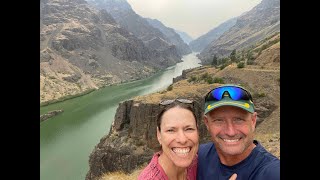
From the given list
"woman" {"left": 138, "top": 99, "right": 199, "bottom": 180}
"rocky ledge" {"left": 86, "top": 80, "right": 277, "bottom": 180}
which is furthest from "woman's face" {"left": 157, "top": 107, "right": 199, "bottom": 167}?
"rocky ledge" {"left": 86, "top": 80, "right": 277, "bottom": 180}

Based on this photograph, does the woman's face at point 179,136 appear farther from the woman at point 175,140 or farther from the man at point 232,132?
the man at point 232,132

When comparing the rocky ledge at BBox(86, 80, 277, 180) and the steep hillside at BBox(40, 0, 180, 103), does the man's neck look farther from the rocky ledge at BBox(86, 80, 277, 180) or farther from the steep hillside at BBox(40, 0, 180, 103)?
the steep hillside at BBox(40, 0, 180, 103)

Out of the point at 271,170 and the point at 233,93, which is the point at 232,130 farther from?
the point at 271,170

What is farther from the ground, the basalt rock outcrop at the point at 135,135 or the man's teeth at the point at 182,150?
the man's teeth at the point at 182,150

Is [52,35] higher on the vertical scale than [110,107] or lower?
higher

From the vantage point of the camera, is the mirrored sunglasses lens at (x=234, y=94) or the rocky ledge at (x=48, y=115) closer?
the mirrored sunglasses lens at (x=234, y=94)

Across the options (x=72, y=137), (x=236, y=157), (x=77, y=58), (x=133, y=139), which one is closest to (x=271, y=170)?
(x=236, y=157)

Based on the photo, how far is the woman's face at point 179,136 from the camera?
3051 millimetres

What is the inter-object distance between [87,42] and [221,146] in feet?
574

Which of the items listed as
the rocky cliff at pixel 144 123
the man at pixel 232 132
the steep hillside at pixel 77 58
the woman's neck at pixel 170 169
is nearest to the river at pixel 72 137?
the rocky cliff at pixel 144 123

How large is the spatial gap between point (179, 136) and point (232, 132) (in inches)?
18.4
